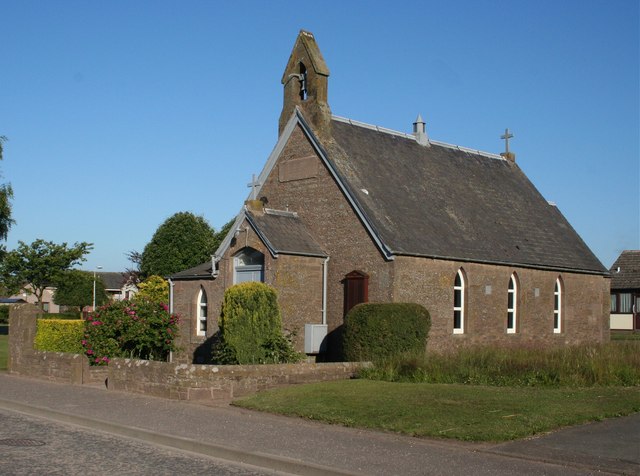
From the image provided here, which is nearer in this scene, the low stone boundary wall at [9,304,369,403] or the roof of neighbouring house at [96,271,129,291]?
the low stone boundary wall at [9,304,369,403]

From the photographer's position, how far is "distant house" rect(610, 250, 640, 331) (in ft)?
187

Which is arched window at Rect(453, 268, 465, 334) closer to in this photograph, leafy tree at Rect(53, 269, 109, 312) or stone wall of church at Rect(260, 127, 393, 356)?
stone wall of church at Rect(260, 127, 393, 356)

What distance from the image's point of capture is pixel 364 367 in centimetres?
2031

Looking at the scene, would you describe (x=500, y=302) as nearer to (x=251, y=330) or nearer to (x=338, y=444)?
(x=251, y=330)

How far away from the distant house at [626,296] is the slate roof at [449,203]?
23599mm

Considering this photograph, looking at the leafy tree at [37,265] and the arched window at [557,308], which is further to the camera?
the leafy tree at [37,265]

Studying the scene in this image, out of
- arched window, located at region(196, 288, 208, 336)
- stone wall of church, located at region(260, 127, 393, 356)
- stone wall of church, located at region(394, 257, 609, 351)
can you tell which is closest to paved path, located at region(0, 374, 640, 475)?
stone wall of church, located at region(260, 127, 393, 356)

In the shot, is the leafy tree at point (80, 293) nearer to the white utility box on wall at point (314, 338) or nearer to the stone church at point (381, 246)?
the stone church at point (381, 246)

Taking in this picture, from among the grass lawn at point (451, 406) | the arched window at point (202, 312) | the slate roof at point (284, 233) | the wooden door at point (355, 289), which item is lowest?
the grass lawn at point (451, 406)

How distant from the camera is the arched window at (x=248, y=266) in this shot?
26859 millimetres

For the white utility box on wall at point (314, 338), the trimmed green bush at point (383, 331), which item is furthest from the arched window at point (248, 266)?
the trimmed green bush at point (383, 331)

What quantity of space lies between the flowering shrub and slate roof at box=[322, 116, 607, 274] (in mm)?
7659

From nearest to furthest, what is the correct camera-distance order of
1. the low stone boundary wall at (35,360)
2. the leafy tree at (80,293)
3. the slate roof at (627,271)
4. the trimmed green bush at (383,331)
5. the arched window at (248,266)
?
the low stone boundary wall at (35,360)
the trimmed green bush at (383,331)
the arched window at (248,266)
the slate roof at (627,271)
the leafy tree at (80,293)

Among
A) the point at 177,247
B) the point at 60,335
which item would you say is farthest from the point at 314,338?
the point at 177,247
